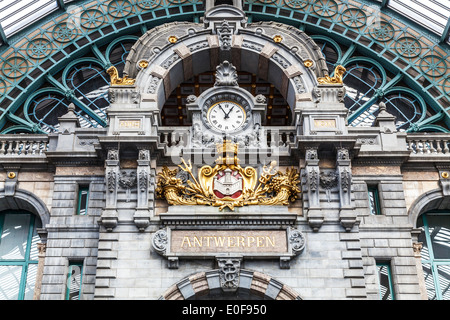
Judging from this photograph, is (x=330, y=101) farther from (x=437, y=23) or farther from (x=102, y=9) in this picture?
(x=102, y=9)

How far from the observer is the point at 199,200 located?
25.1 m

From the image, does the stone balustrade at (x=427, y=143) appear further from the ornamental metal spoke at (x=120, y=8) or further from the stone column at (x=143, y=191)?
the ornamental metal spoke at (x=120, y=8)

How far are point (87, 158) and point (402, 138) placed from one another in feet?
40.9

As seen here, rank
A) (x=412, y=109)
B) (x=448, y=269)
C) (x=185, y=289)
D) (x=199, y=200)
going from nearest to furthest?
(x=185, y=289)
(x=199, y=200)
(x=448, y=269)
(x=412, y=109)

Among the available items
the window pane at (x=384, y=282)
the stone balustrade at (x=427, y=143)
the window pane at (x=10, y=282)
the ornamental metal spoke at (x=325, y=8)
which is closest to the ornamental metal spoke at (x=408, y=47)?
the ornamental metal spoke at (x=325, y=8)

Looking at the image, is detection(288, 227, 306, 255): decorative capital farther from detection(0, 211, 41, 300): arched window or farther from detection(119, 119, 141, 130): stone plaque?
detection(0, 211, 41, 300): arched window

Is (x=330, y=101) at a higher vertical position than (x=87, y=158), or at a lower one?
higher

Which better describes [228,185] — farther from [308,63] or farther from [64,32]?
[64,32]

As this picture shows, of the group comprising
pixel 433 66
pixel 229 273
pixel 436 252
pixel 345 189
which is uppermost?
pixel 433 66

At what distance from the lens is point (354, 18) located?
33.1 metres

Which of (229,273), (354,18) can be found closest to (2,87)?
(229,273)

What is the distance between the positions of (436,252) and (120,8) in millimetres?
18450

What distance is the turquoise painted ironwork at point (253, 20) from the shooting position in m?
31.4

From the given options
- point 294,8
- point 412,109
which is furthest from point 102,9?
point 412,109
